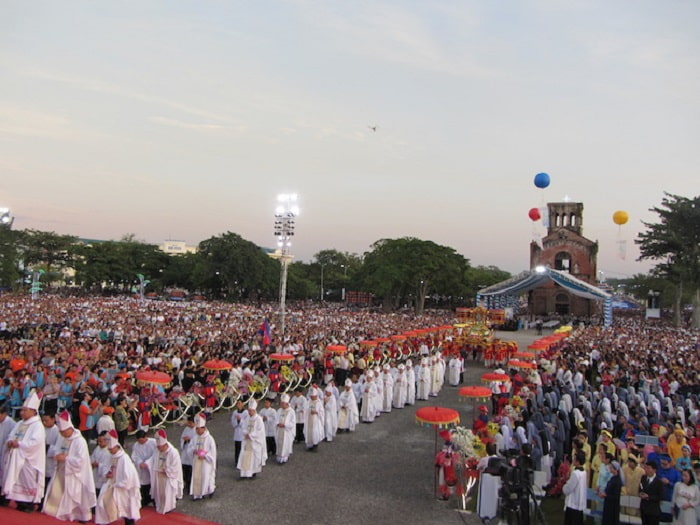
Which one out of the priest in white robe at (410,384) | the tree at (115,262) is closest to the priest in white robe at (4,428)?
the priest in white robe at (410,384)

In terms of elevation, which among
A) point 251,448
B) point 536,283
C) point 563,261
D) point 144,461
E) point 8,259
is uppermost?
point 563,261

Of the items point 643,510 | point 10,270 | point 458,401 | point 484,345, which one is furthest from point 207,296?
point 643,510

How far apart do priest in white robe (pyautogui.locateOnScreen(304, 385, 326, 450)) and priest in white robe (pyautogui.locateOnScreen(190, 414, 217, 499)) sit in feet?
10.0

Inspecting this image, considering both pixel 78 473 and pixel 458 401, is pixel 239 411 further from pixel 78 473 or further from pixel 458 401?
pixel 458 401

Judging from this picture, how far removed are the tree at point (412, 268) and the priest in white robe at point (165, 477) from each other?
45.5 metres

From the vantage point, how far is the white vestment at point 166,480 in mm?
8000

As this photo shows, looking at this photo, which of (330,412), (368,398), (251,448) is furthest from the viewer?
(368,398)

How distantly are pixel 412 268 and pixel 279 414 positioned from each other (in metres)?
43.7

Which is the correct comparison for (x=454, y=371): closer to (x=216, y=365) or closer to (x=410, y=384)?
(x=410, y=384)

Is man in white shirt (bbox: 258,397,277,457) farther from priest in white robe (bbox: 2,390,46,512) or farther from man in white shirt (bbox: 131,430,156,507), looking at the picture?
priest in white robe (bbox: 2,390,46,512)

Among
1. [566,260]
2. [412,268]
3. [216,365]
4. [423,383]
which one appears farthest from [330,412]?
[566,260]

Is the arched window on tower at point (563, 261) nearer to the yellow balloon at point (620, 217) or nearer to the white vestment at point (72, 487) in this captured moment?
the yellow balloon at point (620, 217)

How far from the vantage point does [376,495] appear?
922 centimetres

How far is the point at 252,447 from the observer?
31.8 ft
